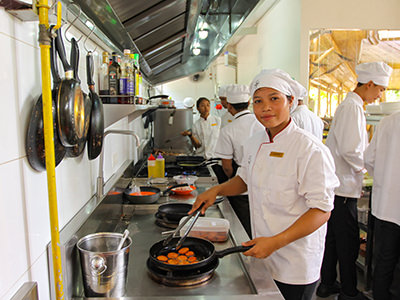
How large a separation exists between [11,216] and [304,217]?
3.44 ft

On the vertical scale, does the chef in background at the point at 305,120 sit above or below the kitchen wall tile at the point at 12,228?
above

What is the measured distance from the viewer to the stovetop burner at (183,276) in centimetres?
118

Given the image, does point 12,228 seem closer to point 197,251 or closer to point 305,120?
point 197,251

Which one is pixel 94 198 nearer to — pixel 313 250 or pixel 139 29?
pixel 313 250

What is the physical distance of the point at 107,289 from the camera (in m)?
1.08

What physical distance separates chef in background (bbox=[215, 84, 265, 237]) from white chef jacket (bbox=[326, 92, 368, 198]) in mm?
642

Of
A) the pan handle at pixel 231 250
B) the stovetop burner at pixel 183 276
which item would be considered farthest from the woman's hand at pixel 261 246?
the stovetop burner at pixel 183 276

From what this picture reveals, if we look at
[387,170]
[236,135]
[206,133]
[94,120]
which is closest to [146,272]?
[94,120]

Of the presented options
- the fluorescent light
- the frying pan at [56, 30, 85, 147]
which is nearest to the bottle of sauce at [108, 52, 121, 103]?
the frying pan at [56, 30, 85, 147]

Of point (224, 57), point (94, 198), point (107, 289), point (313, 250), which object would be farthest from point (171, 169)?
point (224, 57)

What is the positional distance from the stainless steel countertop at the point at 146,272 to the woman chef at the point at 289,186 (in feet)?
0.62

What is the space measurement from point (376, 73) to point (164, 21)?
1.74 meters

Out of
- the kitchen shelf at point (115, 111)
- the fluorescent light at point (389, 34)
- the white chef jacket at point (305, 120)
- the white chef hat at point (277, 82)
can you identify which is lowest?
the white chef jacket at point (305, 120)

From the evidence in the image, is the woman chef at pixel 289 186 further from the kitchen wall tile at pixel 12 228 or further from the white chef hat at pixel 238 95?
the white chef hat at pixel 238 95
